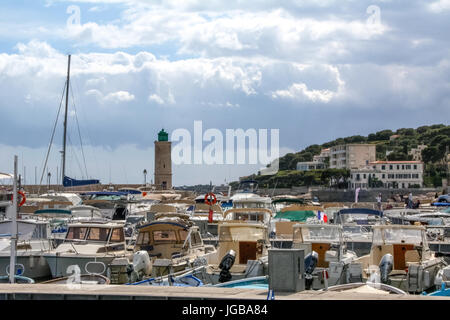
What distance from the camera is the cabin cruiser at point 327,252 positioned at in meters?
16.6

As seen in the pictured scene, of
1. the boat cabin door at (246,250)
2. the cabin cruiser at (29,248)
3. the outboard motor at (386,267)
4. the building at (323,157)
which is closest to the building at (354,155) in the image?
the building at (323,157)

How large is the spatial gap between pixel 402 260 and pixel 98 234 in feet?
30.3

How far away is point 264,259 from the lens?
1792 centimetres

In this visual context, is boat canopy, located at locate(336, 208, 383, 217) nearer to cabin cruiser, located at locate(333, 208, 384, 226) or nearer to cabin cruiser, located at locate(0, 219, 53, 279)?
cabin cruiser, located at locate(333, 208, 384, 226)

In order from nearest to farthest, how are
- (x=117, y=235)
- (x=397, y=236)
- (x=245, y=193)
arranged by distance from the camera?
1. (x=397, y=236)
2. (x=117, y=235)
3. (x=245, y=193)

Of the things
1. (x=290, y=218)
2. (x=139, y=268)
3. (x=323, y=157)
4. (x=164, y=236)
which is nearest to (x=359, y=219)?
(x=290, y=218)

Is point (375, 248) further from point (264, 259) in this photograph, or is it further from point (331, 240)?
point (264, 259)

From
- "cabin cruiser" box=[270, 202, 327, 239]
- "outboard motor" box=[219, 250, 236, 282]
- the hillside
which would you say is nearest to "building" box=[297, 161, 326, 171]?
the hillside

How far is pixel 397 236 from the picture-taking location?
18.6 metres

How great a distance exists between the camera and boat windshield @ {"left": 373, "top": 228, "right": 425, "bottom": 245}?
725 inches

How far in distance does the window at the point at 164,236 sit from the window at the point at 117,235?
111 centimetres

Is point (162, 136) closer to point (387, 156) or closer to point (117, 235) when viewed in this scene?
point (387, 156)
